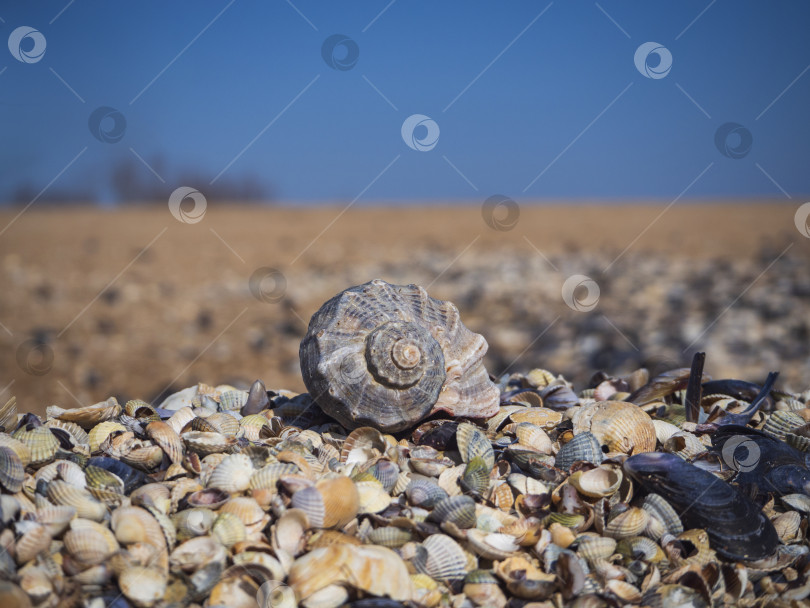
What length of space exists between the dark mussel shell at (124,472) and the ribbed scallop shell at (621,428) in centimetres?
264

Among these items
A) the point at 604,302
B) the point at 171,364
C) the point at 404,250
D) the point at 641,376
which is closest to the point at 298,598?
the point at 641,376

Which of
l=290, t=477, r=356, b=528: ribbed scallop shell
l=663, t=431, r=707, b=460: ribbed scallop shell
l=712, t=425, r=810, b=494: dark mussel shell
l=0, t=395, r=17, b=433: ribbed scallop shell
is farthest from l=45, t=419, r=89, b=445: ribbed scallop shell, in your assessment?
l=712, t=425, r=810, b=494: dark mussel shell

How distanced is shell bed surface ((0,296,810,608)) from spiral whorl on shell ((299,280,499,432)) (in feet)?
0.51

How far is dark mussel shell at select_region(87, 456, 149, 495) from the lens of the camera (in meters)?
3.49

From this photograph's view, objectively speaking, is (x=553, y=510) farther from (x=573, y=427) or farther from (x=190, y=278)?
(x=190, y=278)

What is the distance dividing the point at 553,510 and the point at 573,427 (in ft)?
2.86

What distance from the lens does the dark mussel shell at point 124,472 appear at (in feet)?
11.4

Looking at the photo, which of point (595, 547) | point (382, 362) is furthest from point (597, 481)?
point (382, 362)

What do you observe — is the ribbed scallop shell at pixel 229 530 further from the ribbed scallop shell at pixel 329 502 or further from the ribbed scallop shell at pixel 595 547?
the ribbed scallop shell at pixel 595 547

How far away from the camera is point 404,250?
25.6 metres

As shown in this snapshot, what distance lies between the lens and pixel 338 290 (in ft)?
57.7

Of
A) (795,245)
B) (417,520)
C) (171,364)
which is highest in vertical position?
(795,245)

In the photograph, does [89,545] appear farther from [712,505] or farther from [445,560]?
[712,505]

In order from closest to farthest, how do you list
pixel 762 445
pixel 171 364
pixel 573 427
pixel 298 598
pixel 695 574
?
pixel 298 598 → pixel 695 574 → pixel 762 445 → pixel 573 427 → pixel 171 364
